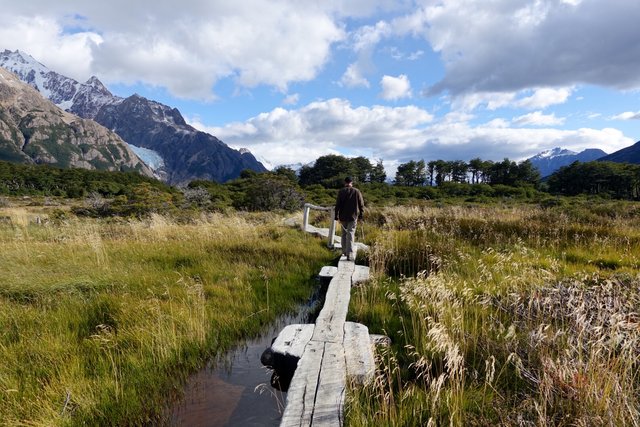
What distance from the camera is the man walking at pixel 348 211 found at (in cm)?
865

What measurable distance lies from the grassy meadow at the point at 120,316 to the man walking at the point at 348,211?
2.76 feet

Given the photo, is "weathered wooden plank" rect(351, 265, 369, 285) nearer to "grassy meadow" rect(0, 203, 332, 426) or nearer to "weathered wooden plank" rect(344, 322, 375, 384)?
"grassy meadow" rect(0, 203, 332, 426)

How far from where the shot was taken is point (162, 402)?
3.30 m

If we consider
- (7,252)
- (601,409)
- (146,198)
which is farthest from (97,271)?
(146,198)

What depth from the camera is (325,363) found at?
3.51 metres

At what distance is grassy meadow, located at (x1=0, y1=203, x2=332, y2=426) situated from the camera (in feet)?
9.98

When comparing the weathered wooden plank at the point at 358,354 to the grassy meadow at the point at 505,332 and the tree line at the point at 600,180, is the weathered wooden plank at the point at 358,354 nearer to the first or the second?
the grassy meadow at the point at 505,332

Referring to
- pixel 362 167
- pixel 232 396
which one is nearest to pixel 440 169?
pixel 362 167

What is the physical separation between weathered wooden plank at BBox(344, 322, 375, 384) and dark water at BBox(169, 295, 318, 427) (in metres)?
0.81

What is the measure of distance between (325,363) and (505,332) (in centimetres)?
221

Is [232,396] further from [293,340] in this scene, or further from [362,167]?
[362,167]

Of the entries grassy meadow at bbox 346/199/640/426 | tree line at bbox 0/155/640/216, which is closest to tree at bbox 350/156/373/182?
tree line at bbox 0/155/640/216

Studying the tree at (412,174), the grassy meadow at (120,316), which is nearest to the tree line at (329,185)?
the tree at (412,174)

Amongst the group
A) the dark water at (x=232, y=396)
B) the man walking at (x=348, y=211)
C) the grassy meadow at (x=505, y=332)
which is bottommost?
the dark water at (x=232, y=396)
